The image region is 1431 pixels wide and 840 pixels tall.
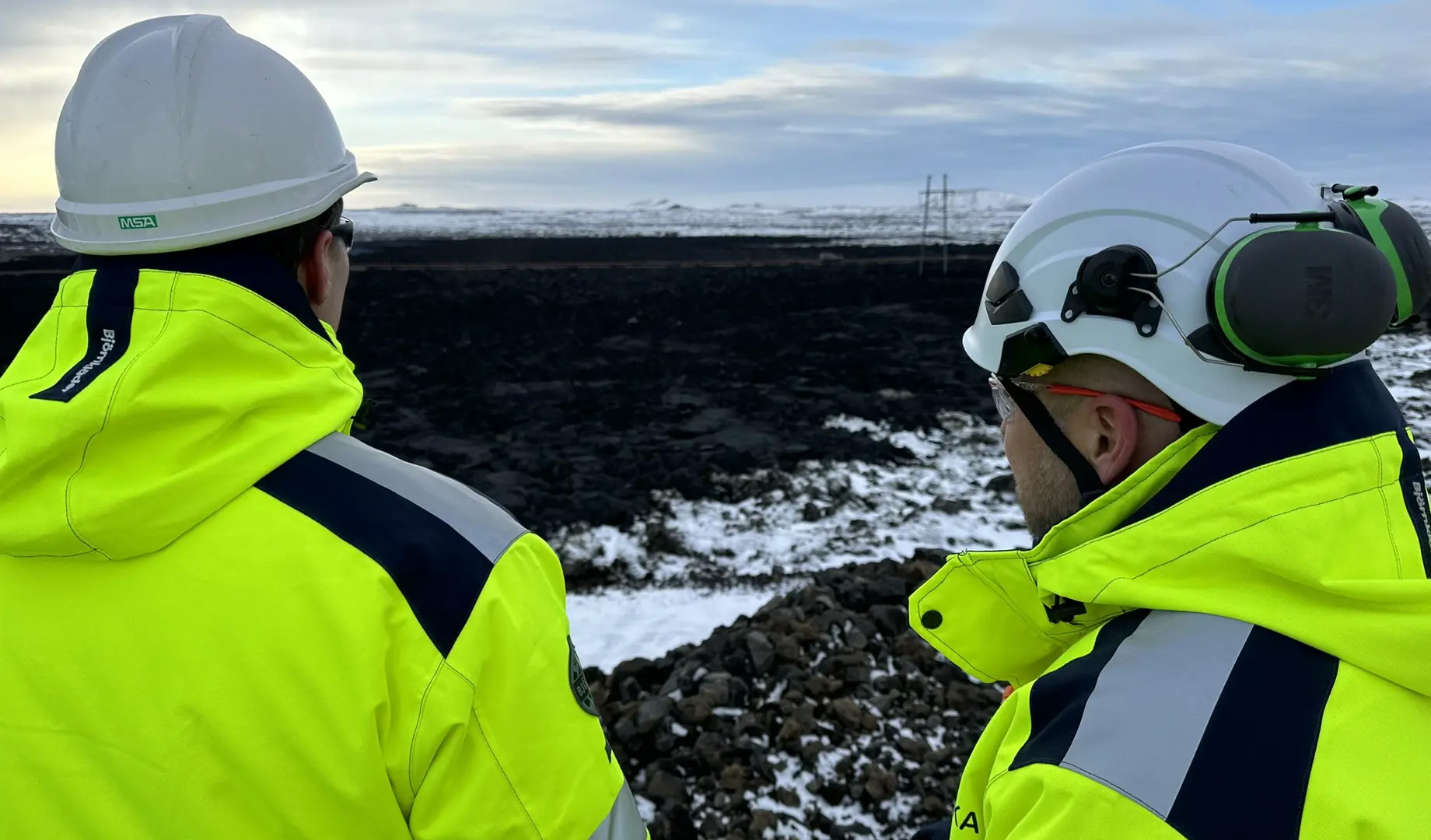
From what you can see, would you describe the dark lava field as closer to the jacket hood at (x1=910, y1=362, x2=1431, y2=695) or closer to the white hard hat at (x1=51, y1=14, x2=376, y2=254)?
the white hard hat at (x1=51, y1=14, x2=376, y2=254)

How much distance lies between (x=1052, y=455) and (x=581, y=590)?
4836mm

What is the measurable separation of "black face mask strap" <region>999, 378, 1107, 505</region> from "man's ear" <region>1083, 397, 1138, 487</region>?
0.02 meters

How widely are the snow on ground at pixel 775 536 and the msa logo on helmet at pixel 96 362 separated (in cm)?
410

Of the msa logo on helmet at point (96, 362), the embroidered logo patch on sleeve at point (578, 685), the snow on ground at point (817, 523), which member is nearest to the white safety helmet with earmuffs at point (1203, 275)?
the embroidered logo patch on sleeve at point (578, 685)

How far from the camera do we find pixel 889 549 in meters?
6.73

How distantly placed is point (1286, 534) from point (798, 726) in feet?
10.8

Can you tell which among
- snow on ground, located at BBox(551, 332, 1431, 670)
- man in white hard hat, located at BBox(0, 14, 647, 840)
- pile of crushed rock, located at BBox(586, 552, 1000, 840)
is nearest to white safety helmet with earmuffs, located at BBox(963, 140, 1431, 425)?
man in white hard hat, located at BBox(0, 14, 647, 840)

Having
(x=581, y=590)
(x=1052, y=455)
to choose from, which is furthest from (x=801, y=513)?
(x=1052, y=455)

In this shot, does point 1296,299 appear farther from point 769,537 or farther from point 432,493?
point 769,537

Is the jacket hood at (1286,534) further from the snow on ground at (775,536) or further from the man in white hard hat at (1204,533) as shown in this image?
the snow on ground at (775,536)

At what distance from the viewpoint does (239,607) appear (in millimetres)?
1307

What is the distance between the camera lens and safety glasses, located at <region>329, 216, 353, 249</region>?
1861 millimetres

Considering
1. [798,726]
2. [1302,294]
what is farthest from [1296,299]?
[798,726]

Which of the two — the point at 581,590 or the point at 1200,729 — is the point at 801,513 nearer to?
the point at 581,590
